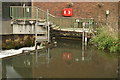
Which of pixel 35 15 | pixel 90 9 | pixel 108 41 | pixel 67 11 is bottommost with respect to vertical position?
pixel 108 41

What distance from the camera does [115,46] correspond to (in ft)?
26.5

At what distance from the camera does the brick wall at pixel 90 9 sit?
44.0ft

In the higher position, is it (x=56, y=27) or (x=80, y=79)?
(x=56, y=27)

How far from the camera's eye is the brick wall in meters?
13.4

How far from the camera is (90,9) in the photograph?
13.9 m

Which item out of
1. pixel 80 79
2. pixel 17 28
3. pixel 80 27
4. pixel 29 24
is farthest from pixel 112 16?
pixel 80 79

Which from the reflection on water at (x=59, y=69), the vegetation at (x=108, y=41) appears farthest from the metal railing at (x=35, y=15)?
the reflection on water at (x=59, y=69)

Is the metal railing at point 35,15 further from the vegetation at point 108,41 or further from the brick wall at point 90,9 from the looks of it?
the vegetation at point 108,41

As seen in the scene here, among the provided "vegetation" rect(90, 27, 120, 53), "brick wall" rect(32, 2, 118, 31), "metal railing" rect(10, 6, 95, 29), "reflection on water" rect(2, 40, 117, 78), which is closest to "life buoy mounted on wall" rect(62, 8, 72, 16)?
"brick wall" rect(32, 2, 118, 31)

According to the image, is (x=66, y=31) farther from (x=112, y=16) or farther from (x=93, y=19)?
(x=112, y=16)

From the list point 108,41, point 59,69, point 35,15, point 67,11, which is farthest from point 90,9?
point 59,69

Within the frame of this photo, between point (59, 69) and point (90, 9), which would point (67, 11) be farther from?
point (59, 69)

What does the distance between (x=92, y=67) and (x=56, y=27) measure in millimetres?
7164

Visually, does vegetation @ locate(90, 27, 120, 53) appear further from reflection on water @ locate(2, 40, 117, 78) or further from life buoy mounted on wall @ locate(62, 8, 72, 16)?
life buoy mounted on wall @ locate(62, 8, 72, 16)
